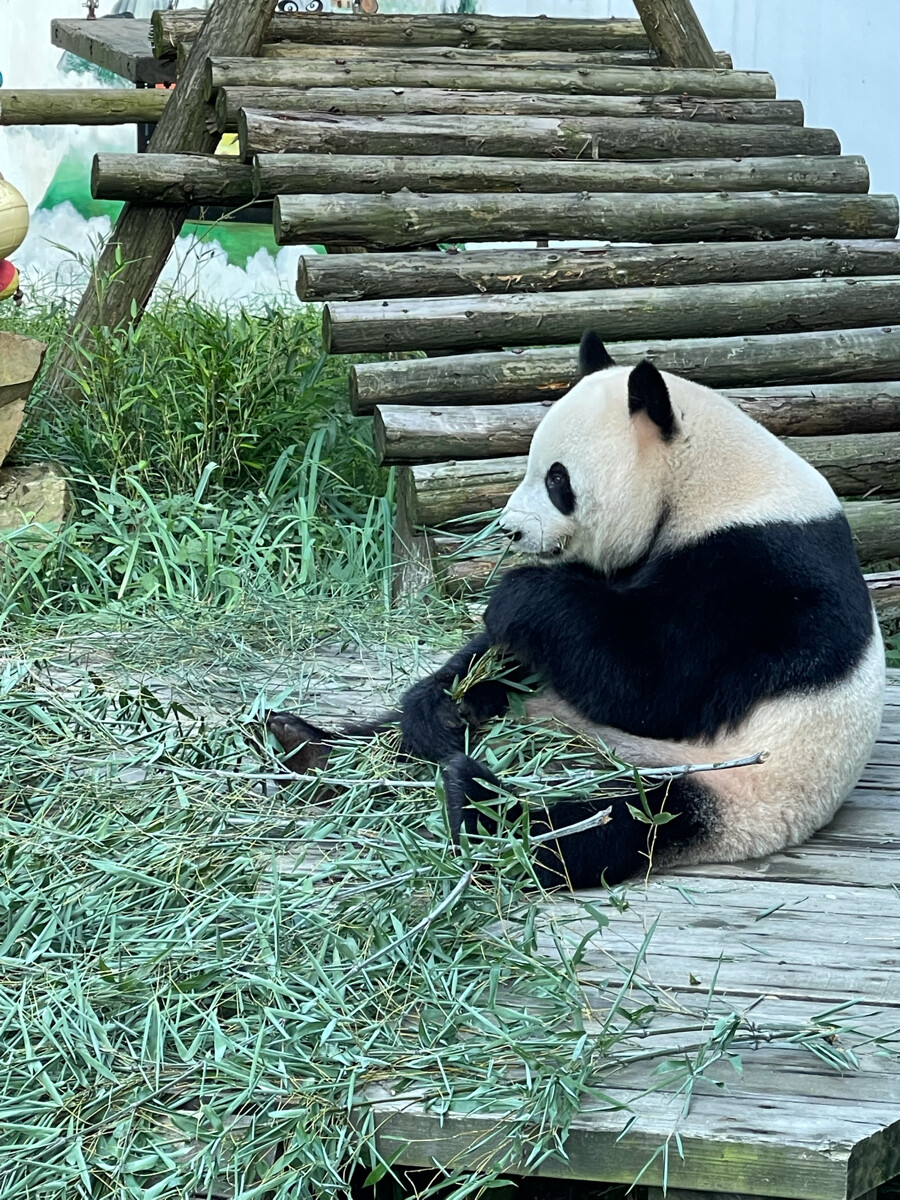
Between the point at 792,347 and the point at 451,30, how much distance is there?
2.21m

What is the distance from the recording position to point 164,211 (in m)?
4.91

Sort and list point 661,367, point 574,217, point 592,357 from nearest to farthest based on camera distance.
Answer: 1. point 592,357
2. point 661,367
3. point 574,217

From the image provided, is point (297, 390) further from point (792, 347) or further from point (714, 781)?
point (714, 781)

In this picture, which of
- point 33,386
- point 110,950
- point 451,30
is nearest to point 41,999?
point 110,950

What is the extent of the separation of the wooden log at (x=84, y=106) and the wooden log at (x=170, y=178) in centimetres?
118

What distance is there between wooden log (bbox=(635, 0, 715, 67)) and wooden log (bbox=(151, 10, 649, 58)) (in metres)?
0.21

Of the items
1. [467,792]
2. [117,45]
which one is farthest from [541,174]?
[467,792]

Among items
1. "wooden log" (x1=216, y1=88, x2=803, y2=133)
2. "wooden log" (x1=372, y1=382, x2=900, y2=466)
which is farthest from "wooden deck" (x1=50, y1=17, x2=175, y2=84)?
"wooden log" (x1=372, y1=382, x2=900, y2=466)

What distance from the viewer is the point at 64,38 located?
7.18m

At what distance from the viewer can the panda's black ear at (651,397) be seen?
2.32 meters

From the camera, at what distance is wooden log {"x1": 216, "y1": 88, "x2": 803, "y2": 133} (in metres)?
4.59

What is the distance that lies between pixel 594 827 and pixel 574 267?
103 inches

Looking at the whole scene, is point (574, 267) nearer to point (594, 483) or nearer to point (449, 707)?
point (594, 483)

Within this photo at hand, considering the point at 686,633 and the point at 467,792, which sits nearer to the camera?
the point at 467,792
